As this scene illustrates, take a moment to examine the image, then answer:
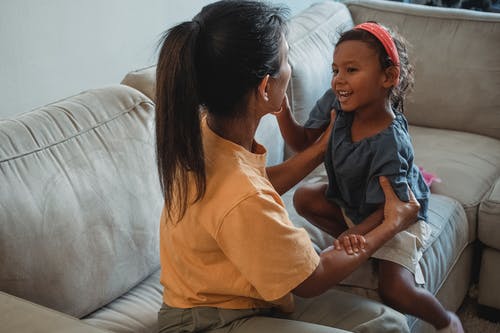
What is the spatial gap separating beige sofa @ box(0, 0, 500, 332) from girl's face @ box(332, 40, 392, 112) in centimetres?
43

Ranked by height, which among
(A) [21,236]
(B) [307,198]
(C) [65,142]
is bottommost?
(B) [307,198]

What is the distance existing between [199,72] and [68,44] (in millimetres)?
879

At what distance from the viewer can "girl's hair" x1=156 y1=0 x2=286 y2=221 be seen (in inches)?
49.3

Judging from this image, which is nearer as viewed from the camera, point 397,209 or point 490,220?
point 397,209

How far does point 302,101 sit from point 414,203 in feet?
2.47

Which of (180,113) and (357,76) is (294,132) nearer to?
(357,76)

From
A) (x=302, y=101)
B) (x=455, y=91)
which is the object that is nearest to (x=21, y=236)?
(x=302, y=101)

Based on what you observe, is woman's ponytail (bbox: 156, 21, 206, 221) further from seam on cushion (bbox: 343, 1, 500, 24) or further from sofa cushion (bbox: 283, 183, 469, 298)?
seam on cushion (bbox: 343, 1, 500, 24)

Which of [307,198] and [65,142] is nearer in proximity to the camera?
[65,142]

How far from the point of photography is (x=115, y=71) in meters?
2.23

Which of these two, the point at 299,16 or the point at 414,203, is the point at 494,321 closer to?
the point at 414,203

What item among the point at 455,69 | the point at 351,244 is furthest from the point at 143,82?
the point at 455,69

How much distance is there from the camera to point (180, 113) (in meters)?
1.26

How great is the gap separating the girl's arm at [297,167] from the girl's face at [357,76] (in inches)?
5.0
